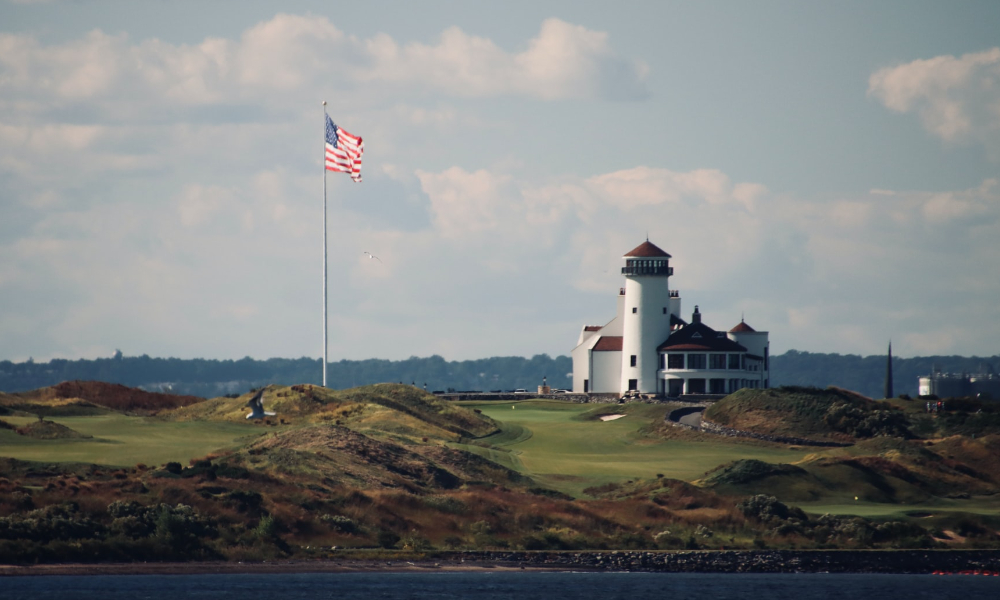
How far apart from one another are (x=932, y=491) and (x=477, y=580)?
1173 inches

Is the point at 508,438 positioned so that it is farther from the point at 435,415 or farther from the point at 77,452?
the point at 77,452

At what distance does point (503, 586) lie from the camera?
206ft

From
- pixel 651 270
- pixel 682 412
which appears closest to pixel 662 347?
pixel 651 270

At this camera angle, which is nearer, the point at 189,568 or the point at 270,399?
the point at 189,568

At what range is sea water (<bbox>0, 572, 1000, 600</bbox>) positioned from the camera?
57.4 meters

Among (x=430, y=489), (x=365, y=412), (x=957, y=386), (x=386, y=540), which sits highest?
(x=957, y=386)

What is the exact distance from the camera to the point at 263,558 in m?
63.3

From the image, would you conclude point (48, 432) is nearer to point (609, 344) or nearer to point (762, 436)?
point (762, 436)

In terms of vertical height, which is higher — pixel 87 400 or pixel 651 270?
pixel 651 270

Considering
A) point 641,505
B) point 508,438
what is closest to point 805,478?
point 641,505

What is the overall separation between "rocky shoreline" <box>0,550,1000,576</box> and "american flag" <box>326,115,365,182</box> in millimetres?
33443

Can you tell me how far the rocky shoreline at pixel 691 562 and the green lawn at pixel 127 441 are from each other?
14.9 metres

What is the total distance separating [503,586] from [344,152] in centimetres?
3709

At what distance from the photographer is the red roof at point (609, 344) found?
139 metres
